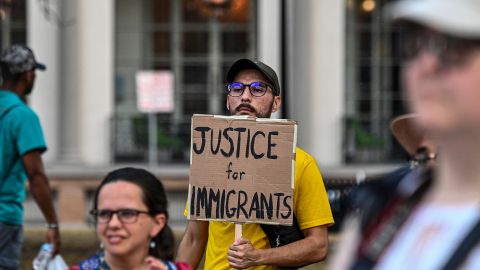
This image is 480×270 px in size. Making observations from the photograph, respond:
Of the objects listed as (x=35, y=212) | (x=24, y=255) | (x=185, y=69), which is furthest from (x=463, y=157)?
(x=185, y=69)

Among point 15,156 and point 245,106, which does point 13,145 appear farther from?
point 245,106

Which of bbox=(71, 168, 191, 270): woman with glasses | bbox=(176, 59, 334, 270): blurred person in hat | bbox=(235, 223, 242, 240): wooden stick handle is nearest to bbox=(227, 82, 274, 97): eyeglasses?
bbox=(176, 59, 334, 270): blurred person in hat

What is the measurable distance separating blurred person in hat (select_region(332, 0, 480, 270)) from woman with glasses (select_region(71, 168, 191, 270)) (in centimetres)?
139

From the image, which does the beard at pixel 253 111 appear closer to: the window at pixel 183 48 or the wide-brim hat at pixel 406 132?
the wide-brim hat at pixel 406 132

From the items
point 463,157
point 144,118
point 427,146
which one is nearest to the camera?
point 463,157

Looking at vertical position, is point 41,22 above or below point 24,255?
above

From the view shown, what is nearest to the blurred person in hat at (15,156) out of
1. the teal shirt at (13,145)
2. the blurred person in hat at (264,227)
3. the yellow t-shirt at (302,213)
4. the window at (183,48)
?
the teal shirt at (13,145)

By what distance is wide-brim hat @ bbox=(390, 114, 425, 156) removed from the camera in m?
3.70

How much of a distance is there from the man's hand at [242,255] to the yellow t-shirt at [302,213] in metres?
0.15

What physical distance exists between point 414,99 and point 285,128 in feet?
8.56

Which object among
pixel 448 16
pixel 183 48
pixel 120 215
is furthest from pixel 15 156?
pixel 183 48

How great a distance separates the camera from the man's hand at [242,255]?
3904 millimetres

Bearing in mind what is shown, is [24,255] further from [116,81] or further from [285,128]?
[116,81]

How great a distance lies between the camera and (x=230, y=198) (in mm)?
4039
